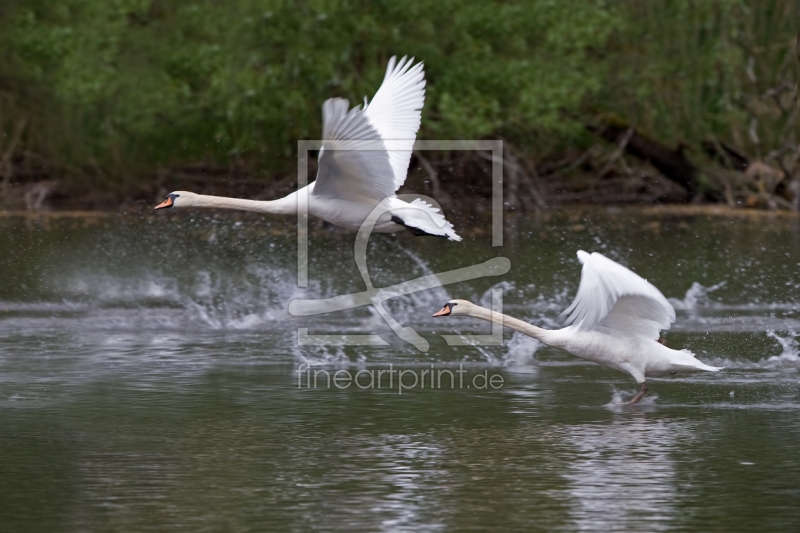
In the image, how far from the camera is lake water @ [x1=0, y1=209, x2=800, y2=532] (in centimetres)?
696

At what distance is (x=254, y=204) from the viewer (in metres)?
11.3

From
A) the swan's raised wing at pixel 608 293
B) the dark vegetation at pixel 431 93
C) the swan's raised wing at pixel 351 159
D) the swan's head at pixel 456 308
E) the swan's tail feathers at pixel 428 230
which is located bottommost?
the swan's head at pixel 456 308

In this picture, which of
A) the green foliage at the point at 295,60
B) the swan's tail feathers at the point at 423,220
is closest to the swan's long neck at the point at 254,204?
the swan's tail feathers at the point at 423,220

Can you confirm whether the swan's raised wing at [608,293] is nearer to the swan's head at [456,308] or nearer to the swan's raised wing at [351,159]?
the swan's head at [456,308]

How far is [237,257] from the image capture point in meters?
19.9

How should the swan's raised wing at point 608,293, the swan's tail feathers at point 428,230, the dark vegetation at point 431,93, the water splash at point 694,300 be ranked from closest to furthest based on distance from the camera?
1. the swan's raised wing at point 608,293
2. the swan's tail feathers at point 428,230
3. the water splash at point 694,300
4. the dark vegetation at point 431,93

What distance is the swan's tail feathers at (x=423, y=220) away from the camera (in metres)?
10.7

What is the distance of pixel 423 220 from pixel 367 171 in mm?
576

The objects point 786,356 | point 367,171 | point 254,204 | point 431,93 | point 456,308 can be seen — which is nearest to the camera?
point 456,308

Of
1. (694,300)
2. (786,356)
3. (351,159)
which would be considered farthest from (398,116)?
(694,300)

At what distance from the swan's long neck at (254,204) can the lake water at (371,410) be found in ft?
4.12

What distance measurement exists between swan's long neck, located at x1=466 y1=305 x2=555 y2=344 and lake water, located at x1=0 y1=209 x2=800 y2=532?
0.46 metres

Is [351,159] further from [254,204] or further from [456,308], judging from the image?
[456,308]

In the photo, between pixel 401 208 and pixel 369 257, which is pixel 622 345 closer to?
pixel 401 208
